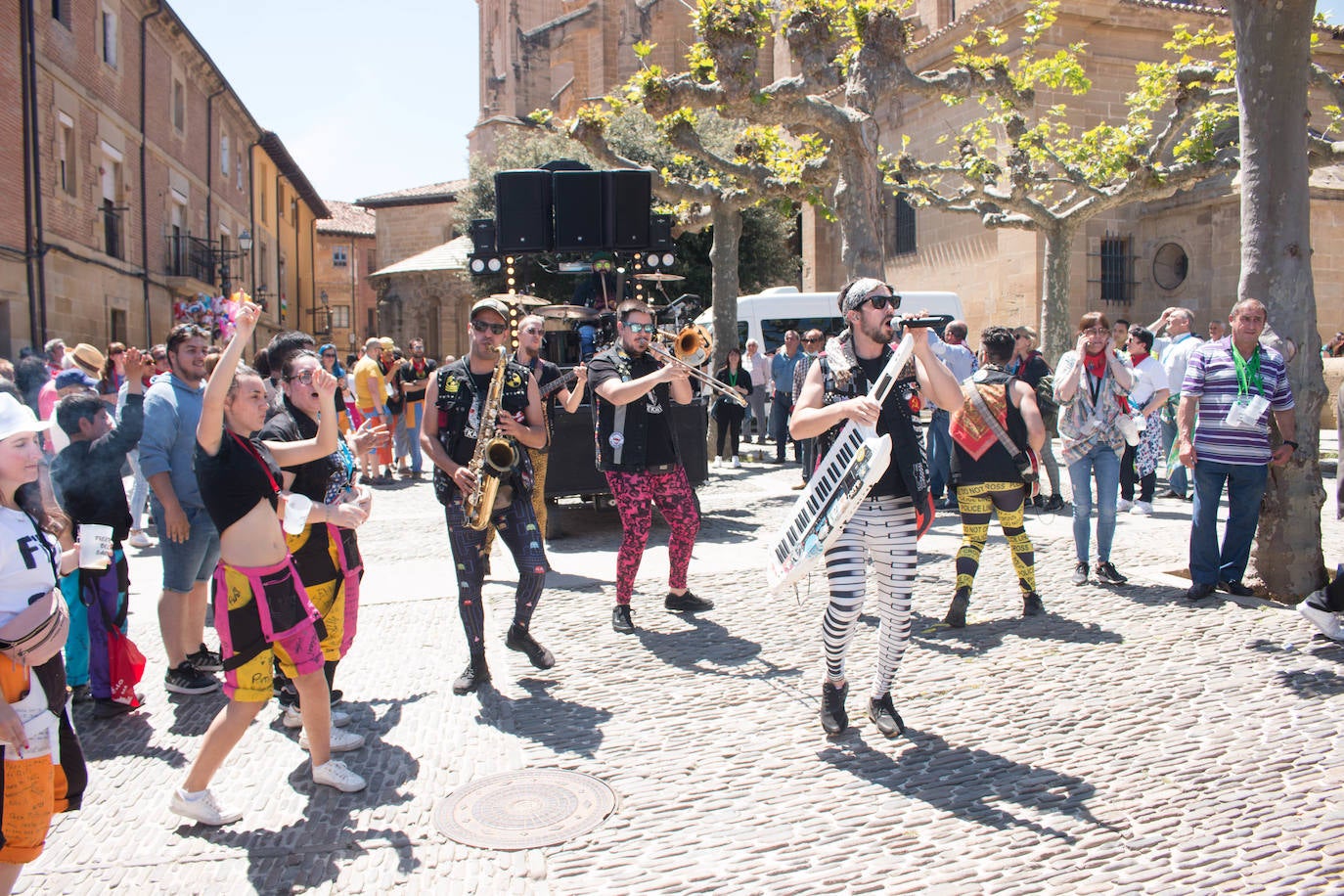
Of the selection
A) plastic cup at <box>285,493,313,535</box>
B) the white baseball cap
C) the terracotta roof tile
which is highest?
the terracotta roof tile

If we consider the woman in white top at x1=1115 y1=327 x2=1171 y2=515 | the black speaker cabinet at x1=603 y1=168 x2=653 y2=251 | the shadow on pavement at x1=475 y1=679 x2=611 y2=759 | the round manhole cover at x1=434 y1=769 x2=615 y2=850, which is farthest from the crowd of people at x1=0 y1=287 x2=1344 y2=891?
the black speaker cabinet at x1=603 y1=168 x2=653 y2=251

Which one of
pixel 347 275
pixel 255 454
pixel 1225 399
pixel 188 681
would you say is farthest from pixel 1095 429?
pixel 347 275

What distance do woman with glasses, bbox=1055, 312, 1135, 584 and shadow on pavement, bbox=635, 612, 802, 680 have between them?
2682mm

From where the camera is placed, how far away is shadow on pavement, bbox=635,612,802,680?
4.98 m

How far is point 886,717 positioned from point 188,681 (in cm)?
344

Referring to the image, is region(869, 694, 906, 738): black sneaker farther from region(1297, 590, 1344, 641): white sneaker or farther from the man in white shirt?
the man in white shirt

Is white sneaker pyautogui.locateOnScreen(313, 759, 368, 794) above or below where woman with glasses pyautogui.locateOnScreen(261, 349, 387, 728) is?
below

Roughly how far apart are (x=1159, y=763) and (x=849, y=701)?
131cm

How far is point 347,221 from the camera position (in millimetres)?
60000

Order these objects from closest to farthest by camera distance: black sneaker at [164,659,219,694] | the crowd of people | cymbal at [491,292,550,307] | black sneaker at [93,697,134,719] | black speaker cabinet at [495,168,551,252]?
the crowd of people
black sneaker at [93,697,134,719]
black sneaker at [164,659,219,694]
cymbal at [491,292,550,307]
black speaker cabinet at [495,168,551,252]

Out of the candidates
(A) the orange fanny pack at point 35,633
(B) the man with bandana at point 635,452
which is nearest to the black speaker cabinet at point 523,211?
(B) the man with bandana at point 635,452

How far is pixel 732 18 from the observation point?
38.4ft

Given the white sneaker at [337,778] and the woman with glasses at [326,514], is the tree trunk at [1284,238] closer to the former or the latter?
the woman with glasses at [326,514]

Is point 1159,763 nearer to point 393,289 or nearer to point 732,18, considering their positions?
point 732,18
